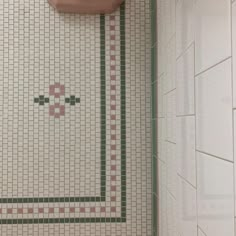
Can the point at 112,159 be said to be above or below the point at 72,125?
below

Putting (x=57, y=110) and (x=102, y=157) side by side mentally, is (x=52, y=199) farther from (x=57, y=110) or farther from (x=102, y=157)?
(x=57, y=110)

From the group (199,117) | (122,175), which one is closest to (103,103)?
(122,175)

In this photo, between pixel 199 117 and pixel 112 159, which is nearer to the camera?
pixel 199 117

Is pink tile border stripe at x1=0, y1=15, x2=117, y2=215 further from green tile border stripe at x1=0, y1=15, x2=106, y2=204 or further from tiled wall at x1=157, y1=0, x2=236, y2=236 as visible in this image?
tiled wall at x1=157, y1=0, x2=236, y2=236

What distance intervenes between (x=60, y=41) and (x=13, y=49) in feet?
0.70

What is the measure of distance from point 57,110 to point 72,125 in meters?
0.09

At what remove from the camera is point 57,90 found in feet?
4.93

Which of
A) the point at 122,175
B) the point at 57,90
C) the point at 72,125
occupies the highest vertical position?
the point at 57,90

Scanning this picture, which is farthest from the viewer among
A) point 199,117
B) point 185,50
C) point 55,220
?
point 55,220

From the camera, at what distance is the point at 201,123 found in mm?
680

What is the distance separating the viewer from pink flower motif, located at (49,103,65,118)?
1495 mm

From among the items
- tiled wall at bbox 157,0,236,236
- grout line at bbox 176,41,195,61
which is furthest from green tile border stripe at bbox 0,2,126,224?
grout line at bbox 176,41,195,61

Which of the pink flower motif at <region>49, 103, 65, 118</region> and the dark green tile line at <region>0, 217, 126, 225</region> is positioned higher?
the pink flower motif at <region>49, 103, 65, 118</region>

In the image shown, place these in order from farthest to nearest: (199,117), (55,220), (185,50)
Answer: (55,220)
(185,50)
(199,117)
